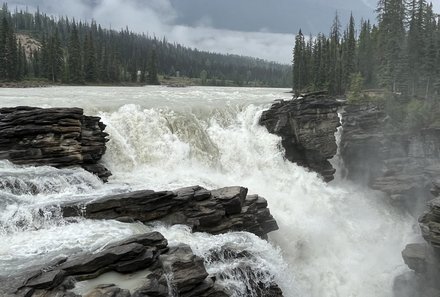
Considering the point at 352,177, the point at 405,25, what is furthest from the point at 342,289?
the point at 405,25

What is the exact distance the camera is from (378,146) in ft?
162

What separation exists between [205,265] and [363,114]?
125ft

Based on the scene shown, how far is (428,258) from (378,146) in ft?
80.7

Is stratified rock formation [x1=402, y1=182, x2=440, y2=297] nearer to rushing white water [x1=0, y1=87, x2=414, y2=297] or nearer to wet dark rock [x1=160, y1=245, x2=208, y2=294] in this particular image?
rushing white water [x1=0, y1=87, x2=414, y2=297]

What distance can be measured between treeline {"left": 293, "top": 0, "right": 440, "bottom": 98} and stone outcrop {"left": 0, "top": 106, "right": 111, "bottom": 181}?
161ft

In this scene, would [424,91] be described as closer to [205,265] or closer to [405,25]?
[405,25]

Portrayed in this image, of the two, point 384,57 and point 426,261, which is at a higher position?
point 384,57

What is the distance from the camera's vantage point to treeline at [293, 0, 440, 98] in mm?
70188

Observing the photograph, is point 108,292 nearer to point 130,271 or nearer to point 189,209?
point 130,271

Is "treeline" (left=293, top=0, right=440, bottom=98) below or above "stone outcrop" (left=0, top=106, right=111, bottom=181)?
above

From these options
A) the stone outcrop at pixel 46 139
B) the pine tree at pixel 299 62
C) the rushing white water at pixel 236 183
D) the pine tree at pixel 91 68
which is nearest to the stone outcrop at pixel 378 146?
the rushing white water at pixel 236 183

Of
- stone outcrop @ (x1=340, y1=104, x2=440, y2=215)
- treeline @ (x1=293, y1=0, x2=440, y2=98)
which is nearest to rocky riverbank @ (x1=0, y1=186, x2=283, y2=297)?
stone outcrop @ (x1=340, y1=104, x2=440, y2=215)

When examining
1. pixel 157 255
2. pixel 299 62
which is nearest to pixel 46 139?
pixel 157 255

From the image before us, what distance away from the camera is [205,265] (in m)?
18.5
